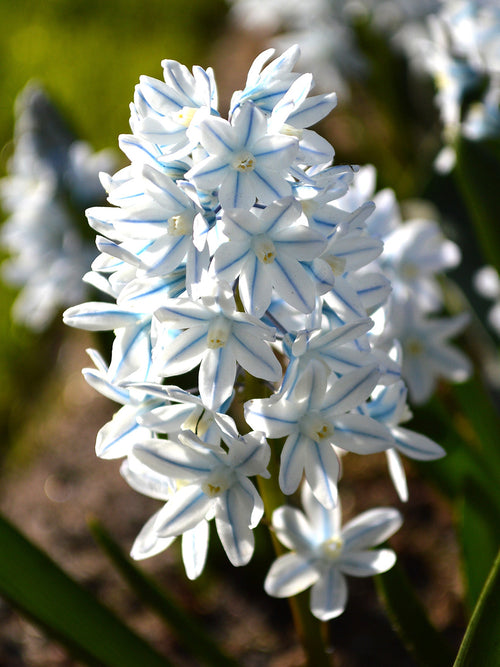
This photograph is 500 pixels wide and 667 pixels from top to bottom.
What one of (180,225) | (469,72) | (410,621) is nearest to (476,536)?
(410,621)

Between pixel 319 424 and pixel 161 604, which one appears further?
pixel 161 604

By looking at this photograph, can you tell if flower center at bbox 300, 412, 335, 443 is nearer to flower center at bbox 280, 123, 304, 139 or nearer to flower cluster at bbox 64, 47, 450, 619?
flower cluster at bbox 64, 47, 450, 619

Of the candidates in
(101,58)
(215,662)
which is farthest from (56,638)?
(101,58)

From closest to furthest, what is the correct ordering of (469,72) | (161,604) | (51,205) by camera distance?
1. (161,604)
2. (469,72)
3. (51,205)

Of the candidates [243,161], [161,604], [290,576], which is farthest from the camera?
[161,604]

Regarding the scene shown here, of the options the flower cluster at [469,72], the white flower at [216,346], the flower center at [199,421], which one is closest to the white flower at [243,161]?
the white flower at [216,346]

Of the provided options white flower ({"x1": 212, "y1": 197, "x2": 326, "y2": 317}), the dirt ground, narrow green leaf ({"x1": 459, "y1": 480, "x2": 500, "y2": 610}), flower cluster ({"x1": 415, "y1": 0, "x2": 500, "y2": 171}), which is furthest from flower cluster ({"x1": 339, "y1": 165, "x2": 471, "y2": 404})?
white flower ({"x1": 212, "y1": 197, "x2": 326, "y2": 317})

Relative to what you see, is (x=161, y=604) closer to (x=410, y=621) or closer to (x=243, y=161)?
(x=410, y=621)

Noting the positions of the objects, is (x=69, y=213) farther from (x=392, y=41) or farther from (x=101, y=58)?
(x=101, y=58)
